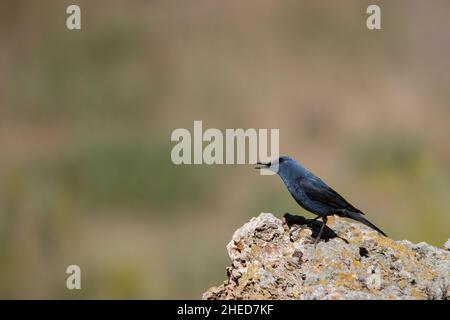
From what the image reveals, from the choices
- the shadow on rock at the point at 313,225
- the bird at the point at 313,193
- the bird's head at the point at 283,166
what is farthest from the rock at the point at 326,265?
the bird's head at the point at 283,166

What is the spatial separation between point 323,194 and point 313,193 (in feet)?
0.47

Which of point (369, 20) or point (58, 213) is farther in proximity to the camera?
point (369, 20)

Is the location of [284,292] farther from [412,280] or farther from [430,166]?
[430,166]

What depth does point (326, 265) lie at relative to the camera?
29.3 ft

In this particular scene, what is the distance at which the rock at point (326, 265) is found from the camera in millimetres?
8609

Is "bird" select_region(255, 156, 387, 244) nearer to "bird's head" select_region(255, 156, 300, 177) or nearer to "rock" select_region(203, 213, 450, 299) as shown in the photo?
"bird's head" select_region(255, 156, 300, 177)

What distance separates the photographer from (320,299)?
7.97 m

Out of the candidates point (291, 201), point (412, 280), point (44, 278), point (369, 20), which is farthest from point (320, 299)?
point (369, 20)

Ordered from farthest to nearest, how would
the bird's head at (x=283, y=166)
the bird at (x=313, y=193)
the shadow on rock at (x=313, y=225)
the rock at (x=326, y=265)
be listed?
1. the bird's head at (x=283, y=166)
2. the bird at (x=313, y=193)
3. the shadow on rock at (x=313, y=225)
4. the rock at (x=326, y=265)

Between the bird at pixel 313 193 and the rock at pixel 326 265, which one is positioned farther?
the bird at pixel 313 193

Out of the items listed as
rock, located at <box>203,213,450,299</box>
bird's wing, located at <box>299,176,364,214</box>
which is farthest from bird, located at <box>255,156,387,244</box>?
rock, located at <box>203,213,450,299</box>

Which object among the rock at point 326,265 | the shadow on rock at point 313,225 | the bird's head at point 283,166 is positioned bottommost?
the rock at point 326,265

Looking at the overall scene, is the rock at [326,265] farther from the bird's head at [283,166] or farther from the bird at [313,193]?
the bird's head at [283,166]

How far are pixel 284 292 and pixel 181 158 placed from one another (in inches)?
1023
